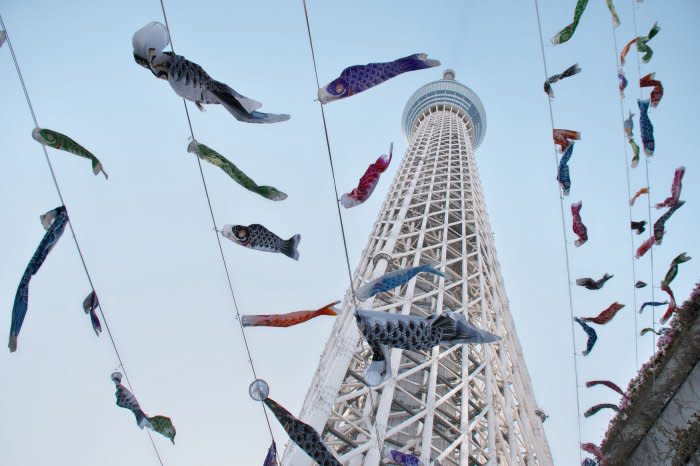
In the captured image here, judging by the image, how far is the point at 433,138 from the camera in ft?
111

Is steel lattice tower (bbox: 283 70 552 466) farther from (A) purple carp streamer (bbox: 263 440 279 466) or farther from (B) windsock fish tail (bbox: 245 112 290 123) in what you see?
(B) windsock fish tail (bbox: 245 112 290 123)

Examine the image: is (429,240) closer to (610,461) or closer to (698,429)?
(610,461)

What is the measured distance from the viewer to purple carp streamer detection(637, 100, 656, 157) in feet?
35.2

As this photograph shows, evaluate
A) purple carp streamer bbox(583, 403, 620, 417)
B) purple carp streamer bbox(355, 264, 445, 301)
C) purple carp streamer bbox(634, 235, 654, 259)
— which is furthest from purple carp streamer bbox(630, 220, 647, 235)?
purple carp streamer bbox(355, 264, 445, 301)

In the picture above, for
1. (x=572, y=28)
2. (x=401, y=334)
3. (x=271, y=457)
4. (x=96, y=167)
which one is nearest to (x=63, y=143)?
(x=96, y=167)

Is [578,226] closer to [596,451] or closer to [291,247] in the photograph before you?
[596,451]

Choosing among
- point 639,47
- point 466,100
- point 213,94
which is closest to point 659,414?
point 639,47

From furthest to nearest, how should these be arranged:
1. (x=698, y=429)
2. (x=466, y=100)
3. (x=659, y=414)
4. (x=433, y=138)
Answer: (x=466, y=100), (x=433, y=138), (x=659, y=414), (x=698, y=429)

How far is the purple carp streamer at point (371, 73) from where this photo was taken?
602 cm

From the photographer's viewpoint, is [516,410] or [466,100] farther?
[466,100]

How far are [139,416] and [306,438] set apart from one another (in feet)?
7.60

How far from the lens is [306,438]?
263 inches

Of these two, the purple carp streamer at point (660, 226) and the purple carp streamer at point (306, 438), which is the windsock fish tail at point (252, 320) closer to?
the purple carp streamer at point (306, 438)

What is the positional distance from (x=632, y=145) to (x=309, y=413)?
867cm
